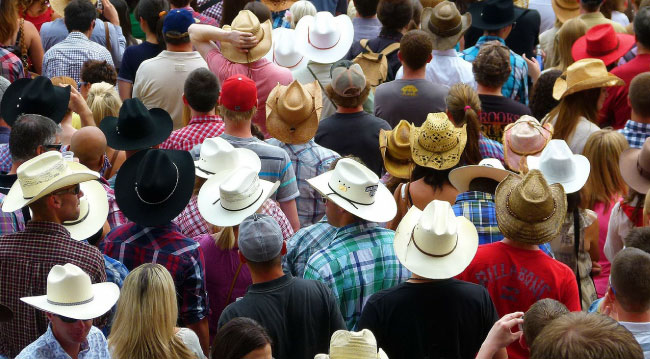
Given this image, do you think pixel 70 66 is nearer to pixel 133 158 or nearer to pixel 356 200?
pixel 133 158

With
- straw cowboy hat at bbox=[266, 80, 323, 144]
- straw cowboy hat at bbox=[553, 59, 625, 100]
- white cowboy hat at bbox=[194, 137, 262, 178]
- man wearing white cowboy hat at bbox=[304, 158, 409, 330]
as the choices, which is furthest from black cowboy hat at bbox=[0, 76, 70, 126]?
straw cowboy hat at bbox=[553, 59, 625, 100]

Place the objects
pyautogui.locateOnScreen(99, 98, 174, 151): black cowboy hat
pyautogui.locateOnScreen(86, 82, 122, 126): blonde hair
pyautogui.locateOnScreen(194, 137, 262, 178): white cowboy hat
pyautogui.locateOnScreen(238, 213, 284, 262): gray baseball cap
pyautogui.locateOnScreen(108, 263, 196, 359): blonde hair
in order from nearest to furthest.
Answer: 1. pyautogui.locateOnScreen(108, 263, 196, 359): blonde hair
2. pyautogui.locateOnScreen(238, 213, 284, 262): gray baseball cap
3. pyautogui.locateOnScreen(194, 137, 262, 178): white cowboy hat
4. pyautogui.locateOnScreen(99, 98, 174, 151): black cowboy hat
5. pyautogui.locateOnScreen(86, 82, 122, 126): blonde hair

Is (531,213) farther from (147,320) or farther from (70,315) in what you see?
(70,315)

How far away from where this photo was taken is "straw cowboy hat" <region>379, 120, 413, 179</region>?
20.2 ft

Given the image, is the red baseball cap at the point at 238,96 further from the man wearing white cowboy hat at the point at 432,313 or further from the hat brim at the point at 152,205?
the man wearing white cowboy hat at the point at 432,313

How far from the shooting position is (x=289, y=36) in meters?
8.23

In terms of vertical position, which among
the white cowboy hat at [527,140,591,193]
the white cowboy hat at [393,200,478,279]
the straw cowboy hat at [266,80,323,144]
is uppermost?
the white cowboy hat at [393,200,478,279]

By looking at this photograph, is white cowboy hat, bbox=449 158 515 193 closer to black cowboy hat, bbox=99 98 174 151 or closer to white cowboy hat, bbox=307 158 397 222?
white cowboy hat, bbox=307 158 397 222

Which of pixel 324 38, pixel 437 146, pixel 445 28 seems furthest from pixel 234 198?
pixel 445 28

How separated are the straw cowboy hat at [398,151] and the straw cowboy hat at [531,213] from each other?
1627 millimetres

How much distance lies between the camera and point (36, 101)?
640cm

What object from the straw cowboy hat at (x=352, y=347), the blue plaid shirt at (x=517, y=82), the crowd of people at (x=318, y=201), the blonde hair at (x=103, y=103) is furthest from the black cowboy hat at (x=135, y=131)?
the blue plaid shirt at (x=517, y=82)

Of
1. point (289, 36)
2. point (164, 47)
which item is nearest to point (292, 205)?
point (289, 36)

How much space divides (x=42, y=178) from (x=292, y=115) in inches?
83.4
